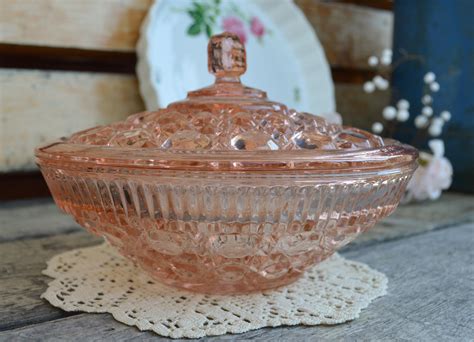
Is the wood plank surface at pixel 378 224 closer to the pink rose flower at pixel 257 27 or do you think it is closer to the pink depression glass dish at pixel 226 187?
the pink depression glass dish at pixel 226 187

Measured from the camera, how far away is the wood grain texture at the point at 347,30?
41.3 inches

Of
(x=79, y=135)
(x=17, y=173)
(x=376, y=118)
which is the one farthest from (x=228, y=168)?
(x=376, y=118)

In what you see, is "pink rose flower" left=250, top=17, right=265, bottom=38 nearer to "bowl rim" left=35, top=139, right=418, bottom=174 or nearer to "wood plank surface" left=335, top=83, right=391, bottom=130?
"wood plank surface" left=335, top=83, right=391, bottom=130

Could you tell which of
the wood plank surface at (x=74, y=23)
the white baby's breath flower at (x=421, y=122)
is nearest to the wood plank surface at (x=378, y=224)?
the white baby's breath flower at (x=421, y=122)

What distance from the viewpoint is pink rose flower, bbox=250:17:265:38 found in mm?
902

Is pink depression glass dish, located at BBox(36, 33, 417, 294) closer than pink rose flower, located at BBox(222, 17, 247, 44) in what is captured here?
Yes

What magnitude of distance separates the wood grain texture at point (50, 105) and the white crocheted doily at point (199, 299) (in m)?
0.36

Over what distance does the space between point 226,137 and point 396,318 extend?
0.17 meters

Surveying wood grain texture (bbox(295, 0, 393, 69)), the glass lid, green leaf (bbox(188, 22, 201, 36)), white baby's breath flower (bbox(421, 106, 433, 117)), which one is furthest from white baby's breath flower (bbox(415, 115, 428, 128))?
the glass lid

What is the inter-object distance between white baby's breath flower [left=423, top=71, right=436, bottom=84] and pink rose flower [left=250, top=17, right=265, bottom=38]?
297 millimetres

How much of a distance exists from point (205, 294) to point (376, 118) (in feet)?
2.82

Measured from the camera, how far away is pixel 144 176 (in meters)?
0.30

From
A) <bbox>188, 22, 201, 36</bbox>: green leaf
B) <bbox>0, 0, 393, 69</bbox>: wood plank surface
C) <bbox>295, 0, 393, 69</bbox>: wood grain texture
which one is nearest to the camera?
<bbox>0, 0, 393, 69</bbox>: wood plank surface

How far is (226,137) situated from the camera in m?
0.34
